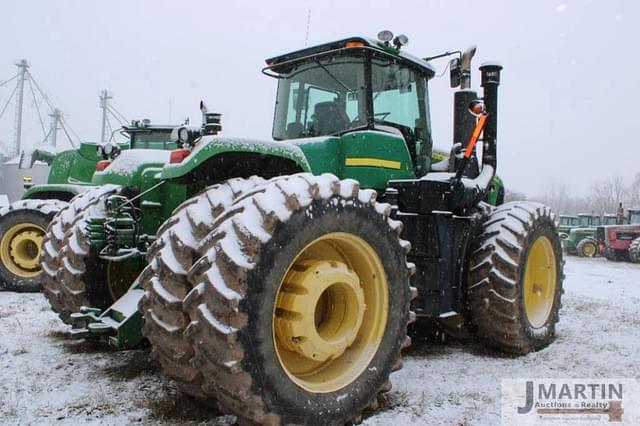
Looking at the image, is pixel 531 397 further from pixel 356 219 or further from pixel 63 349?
pixel 63 349

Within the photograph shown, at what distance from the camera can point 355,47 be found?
14.9ft

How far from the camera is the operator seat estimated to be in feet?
15.5

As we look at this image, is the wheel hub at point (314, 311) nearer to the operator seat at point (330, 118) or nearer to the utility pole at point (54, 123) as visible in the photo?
the operator seat at point (330, 118)

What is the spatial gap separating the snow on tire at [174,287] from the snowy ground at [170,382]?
18.7 inches

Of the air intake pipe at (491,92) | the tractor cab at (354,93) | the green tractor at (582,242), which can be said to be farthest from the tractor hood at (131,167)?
the green tractor at (582,242)

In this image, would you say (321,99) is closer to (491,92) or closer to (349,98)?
(349,98)

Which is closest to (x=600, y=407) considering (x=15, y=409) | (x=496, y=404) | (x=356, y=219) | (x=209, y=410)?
(x=496, y=404)

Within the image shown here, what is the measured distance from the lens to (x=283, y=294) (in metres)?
3.04

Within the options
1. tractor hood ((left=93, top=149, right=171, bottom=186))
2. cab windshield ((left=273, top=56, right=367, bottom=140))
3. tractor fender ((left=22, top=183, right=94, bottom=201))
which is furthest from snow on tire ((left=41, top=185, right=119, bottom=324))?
tractor fender ((left=22, top=183, right=94, bottom=201))

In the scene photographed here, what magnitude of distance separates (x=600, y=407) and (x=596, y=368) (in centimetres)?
93

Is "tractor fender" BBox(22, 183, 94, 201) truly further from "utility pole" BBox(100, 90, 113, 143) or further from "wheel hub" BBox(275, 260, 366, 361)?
"utility pole" BBox(100, 90, 113, 143)

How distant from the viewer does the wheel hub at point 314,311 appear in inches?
118

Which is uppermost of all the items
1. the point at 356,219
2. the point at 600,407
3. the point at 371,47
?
the point at 371,47

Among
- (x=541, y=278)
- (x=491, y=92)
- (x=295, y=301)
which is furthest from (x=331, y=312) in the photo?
(x=541, y=278)
